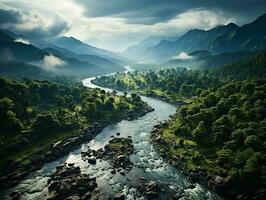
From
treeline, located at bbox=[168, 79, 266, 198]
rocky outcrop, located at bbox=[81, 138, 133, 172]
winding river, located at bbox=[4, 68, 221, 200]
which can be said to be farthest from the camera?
rocky outcrop, located at bbox=[81, 138, 133, 172]

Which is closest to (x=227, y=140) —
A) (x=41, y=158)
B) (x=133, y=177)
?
(x=133, y=177)

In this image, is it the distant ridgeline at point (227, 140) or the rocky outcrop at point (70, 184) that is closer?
the distant ridgeline at point (227, 140)

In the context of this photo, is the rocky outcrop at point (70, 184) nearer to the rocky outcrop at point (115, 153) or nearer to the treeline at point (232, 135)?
the rocky outcrop at point (115, 153)

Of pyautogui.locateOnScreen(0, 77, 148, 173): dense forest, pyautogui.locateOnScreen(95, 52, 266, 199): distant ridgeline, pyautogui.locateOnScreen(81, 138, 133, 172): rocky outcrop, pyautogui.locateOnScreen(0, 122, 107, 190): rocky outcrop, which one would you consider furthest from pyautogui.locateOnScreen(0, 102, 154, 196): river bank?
pyautogui.locateOnScreen(95, 52, 266, 199): distant ridgeline

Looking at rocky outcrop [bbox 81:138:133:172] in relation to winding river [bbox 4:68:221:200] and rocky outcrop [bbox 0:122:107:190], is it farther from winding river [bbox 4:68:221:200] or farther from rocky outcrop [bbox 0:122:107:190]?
rocky outcrop [bbox 0:122:107:190]

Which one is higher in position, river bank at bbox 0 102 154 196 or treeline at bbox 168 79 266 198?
treeline at bbox 168 79 266 198

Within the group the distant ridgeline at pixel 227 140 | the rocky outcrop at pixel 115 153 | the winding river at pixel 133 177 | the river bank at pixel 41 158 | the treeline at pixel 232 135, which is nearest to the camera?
the distant ridgeline at pixel 227 140

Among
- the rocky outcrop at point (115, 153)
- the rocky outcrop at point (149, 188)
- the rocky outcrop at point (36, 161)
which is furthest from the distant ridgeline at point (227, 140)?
the rocky outcrop at point (36, 161)

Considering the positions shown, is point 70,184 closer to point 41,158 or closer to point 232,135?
point 41,158

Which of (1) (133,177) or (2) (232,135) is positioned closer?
(1) (133,177)

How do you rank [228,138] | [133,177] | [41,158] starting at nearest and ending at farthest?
1. [133,177]
2. [228,138]
3. [41,158]

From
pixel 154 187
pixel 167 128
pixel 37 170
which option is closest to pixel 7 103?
pixel 37 170
